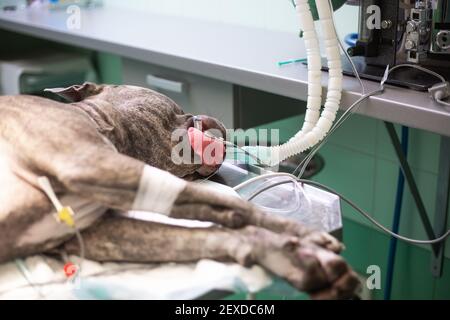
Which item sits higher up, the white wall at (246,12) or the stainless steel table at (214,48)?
the white wall at (246,12)

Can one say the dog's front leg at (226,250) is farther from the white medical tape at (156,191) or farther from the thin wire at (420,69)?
the thin wire at (420,69)

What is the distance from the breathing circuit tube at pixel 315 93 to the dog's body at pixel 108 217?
1.20 feet

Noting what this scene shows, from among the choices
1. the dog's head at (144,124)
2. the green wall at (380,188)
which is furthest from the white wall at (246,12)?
the dog's head at (144,124)

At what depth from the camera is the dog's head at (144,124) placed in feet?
2.68

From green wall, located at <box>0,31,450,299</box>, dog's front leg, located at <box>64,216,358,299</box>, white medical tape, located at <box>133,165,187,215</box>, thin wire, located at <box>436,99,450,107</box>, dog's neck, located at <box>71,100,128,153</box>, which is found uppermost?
dog's neck, located at <box>71,100,128,153</box>

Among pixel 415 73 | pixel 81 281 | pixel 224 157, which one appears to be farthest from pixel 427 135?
pixel 81 281

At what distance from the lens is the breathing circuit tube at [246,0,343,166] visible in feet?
3.50

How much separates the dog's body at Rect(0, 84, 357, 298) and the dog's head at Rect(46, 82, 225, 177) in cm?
5

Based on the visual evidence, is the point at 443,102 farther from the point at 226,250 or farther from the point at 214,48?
the point at 214,48

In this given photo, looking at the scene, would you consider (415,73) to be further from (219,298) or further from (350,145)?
(219,298)

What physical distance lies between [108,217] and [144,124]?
0.61 feet

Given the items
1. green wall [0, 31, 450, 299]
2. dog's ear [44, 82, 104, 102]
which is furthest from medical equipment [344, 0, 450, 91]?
dog's ear [44, 82, 104, 102]

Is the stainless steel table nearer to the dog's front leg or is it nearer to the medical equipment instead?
the medical equipment

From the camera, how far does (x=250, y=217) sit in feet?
2.26
